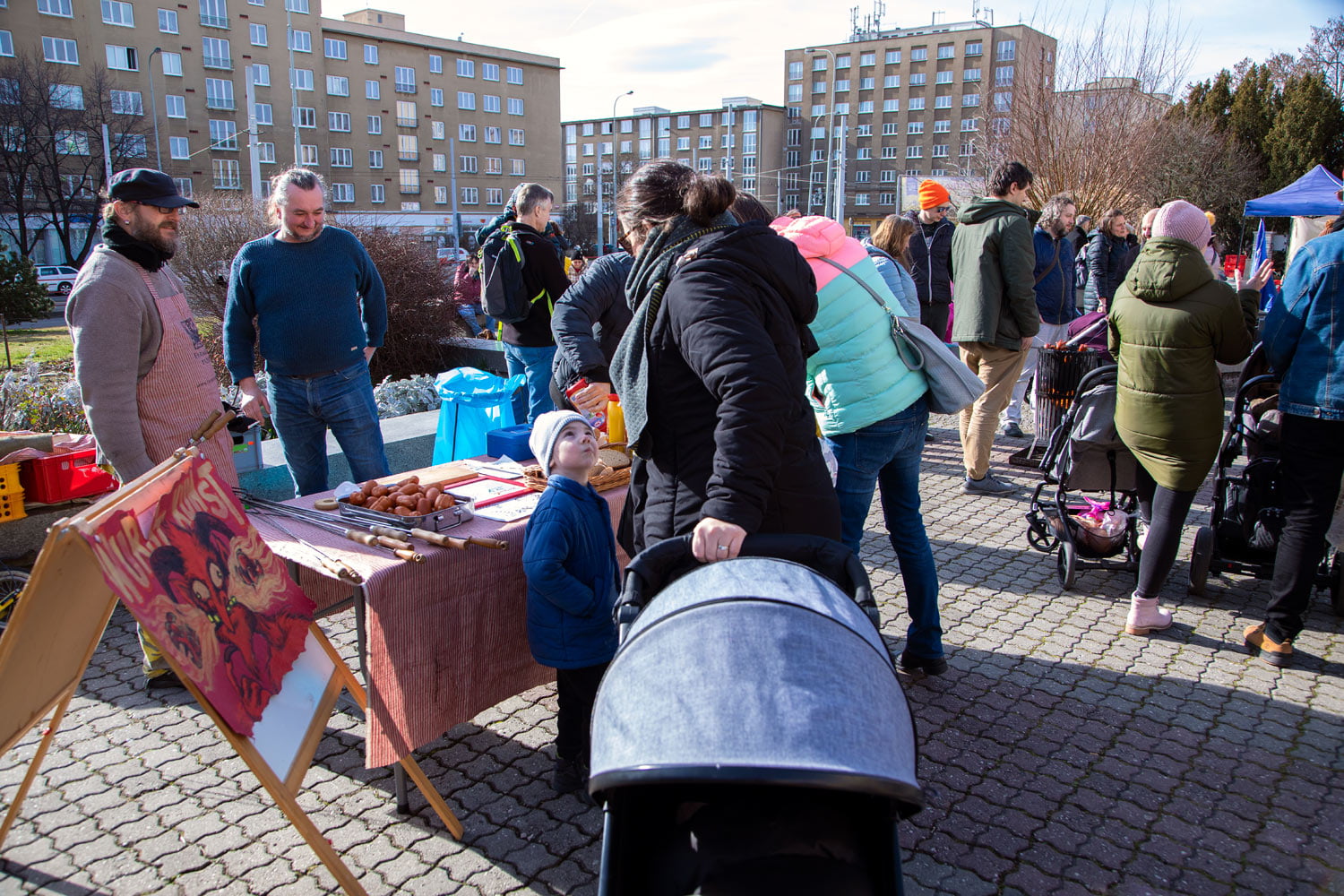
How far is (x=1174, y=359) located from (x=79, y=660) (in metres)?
4.40

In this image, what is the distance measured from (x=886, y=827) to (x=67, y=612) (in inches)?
83.9

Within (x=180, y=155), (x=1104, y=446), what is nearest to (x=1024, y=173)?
(x=1104, y=446)

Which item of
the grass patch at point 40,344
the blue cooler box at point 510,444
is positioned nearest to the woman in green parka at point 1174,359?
the blue cooler box at point 510,444

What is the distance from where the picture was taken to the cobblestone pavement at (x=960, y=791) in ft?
9.12

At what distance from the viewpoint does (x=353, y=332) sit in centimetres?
454

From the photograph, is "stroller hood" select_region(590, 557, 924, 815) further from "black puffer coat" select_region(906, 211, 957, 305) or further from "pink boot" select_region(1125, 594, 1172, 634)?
"black puffer coat" select_region(906, 211, 957, 305)

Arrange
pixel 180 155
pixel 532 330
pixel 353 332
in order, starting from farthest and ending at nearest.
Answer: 1. pixel 180 155
2. pixel 532 330
3. pixel 353 332

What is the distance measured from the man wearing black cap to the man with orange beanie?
5.92m

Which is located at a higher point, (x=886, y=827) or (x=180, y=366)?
(x=180, y=366)

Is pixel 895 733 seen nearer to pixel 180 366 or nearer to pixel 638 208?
pixel 638 208

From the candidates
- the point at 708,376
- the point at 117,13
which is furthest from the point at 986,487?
the point at 117,13

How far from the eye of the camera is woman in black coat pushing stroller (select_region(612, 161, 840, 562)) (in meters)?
2.29

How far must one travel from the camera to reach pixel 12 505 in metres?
4.25

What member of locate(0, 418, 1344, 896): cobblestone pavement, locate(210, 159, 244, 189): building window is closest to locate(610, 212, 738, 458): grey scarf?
locate(0, 418, 1344, 896): cobblestone pavement
